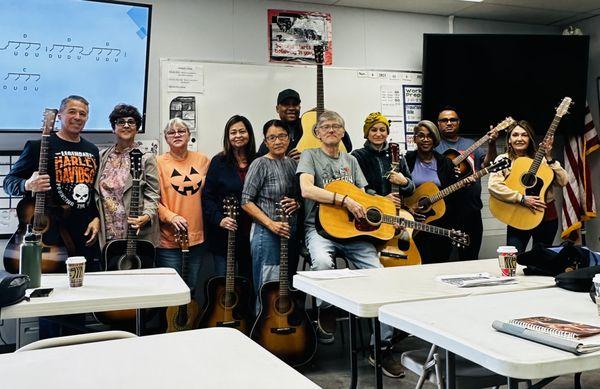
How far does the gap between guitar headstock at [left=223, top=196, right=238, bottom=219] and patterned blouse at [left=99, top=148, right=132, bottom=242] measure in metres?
0.65

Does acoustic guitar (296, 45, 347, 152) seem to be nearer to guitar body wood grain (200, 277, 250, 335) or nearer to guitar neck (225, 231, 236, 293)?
guitar neck (225, 231, 236, 293)

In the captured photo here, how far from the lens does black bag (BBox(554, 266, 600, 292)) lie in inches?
63.6

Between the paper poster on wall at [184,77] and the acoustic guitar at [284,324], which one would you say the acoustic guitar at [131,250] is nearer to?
the acoustic guitar at [284,324]

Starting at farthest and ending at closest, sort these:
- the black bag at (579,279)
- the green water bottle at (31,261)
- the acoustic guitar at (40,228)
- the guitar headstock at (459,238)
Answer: the guitar headstock at (459,238), the acoustic guitar at (40,228), the green water bottle at (31,261), the black bag at (579,279)

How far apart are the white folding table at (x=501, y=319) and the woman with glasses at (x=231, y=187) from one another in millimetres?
2293

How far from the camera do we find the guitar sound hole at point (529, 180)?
398 centimetres

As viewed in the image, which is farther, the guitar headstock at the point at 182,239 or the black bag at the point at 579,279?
the guitar headstock at the point at 182,239

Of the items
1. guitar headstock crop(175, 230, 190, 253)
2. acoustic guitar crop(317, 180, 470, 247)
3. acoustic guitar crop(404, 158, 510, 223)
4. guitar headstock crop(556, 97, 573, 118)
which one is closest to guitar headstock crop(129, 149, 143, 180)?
guitar headstock crop(175, 230, 190, 253)

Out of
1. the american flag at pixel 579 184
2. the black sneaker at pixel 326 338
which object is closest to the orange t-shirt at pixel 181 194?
the black sneaker at pixel 326 338


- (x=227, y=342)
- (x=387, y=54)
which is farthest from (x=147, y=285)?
(x=387, y=54)

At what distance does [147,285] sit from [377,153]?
2400 mm

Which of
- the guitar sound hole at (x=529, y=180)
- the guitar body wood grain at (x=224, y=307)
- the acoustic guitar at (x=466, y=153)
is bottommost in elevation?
the guitar body wood grain at (x=224, y=307)

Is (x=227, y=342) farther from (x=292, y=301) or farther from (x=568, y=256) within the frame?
(x=292, y=301)

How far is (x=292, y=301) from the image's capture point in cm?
323
